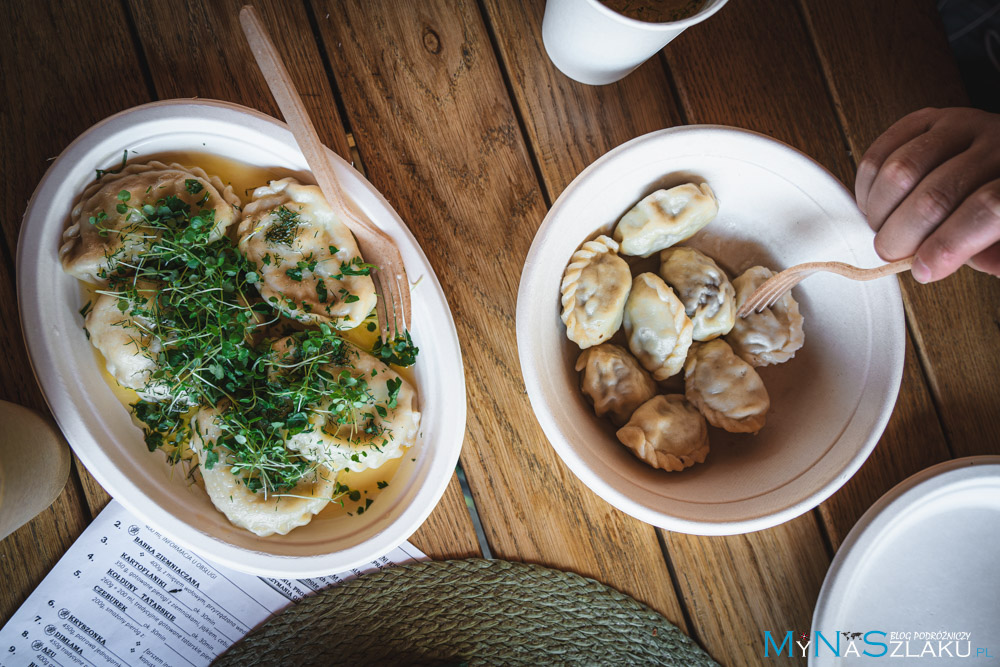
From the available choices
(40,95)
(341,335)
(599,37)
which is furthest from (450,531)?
(40,95)

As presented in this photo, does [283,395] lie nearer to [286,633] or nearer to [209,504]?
[209,504]

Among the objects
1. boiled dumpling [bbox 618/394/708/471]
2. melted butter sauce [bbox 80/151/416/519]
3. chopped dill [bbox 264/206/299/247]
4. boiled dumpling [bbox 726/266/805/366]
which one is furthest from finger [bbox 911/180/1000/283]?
chopped dill [bbox 264/206/299/247]

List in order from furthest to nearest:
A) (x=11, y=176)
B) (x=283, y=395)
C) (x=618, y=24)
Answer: (x=11, y=176) < (x=283, y=395) < (x=618, y=24)

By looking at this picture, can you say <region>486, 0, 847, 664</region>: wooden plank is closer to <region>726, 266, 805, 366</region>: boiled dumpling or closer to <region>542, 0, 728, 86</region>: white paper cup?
<region>542, 0, 728, 86</region>: white paper cup

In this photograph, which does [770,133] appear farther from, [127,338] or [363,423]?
[127,338]

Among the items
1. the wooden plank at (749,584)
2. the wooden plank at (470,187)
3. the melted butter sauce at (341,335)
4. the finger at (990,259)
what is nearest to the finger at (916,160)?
the finger at (990,259)

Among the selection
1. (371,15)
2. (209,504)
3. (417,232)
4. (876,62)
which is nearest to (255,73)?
(371,15)

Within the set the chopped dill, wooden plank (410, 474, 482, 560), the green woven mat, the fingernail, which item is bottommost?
the green woven mat
